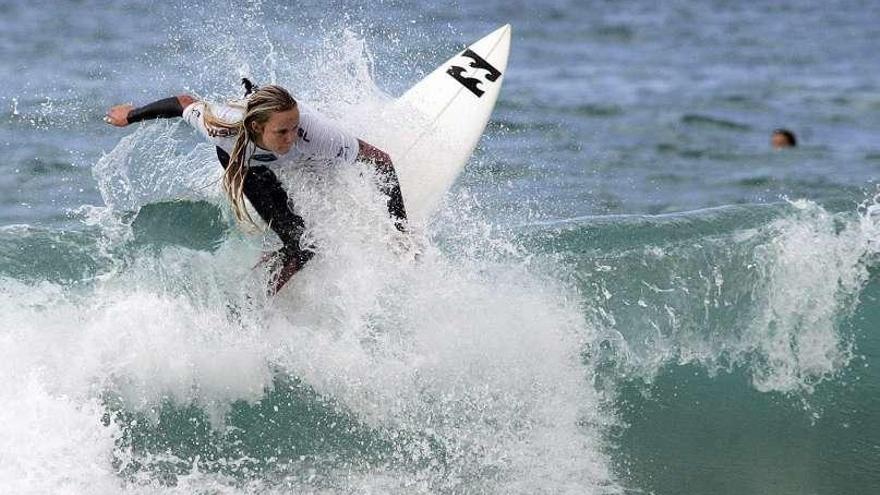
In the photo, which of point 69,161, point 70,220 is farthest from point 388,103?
point 69,161

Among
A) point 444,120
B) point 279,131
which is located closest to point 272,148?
point 279,131

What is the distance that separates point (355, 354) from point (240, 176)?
1.08 meters

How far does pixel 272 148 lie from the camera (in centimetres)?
541

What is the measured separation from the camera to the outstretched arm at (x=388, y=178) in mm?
5914

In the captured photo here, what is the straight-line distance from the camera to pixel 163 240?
7.24 m

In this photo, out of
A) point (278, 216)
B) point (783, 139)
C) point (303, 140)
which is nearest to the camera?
point (303, 140)

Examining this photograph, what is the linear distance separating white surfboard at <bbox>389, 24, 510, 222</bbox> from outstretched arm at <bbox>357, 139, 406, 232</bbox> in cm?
85

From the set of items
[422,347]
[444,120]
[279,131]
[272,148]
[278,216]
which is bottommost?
[422,347]

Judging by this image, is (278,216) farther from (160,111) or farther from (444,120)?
(444,120)

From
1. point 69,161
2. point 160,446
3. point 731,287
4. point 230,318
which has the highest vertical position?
point 731,287

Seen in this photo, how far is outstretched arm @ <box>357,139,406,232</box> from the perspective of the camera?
5914 millimetres

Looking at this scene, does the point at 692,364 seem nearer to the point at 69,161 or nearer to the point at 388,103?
the point at 388,103

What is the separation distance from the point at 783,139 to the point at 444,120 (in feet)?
22.1

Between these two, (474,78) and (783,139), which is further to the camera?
(783,139)
